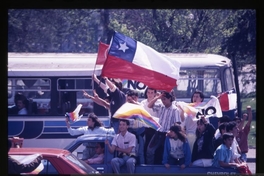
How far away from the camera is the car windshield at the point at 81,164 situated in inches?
185

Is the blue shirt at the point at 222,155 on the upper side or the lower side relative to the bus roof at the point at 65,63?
lower

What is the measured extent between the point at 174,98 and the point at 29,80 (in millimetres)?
1517

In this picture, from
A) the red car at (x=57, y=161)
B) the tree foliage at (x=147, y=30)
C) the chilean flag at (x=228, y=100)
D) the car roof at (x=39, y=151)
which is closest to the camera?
the red car at (x=57, y=161)

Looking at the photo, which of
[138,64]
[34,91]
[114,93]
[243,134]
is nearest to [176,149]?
[243,134]

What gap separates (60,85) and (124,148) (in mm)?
987

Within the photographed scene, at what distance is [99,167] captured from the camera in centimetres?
496

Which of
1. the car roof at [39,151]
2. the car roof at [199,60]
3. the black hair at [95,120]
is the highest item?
the car roof at [199,60]

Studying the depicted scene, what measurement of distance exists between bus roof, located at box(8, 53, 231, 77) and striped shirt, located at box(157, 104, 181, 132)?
482 mm

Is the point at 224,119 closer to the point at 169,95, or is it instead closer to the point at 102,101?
the point at 169,95

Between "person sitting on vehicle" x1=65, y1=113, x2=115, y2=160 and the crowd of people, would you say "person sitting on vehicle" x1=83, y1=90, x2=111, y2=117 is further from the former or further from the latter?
"person sitting on vehicle" x1=65, y1=113, x2=115, y2=160

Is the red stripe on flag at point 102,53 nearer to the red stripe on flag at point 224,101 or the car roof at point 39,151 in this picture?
the car roof at point 39,151

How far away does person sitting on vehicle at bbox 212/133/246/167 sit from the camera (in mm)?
4992

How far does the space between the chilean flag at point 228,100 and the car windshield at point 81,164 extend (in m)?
1.46

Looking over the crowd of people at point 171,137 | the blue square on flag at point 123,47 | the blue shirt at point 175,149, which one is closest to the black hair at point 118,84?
the crowd of people at point 171,137
